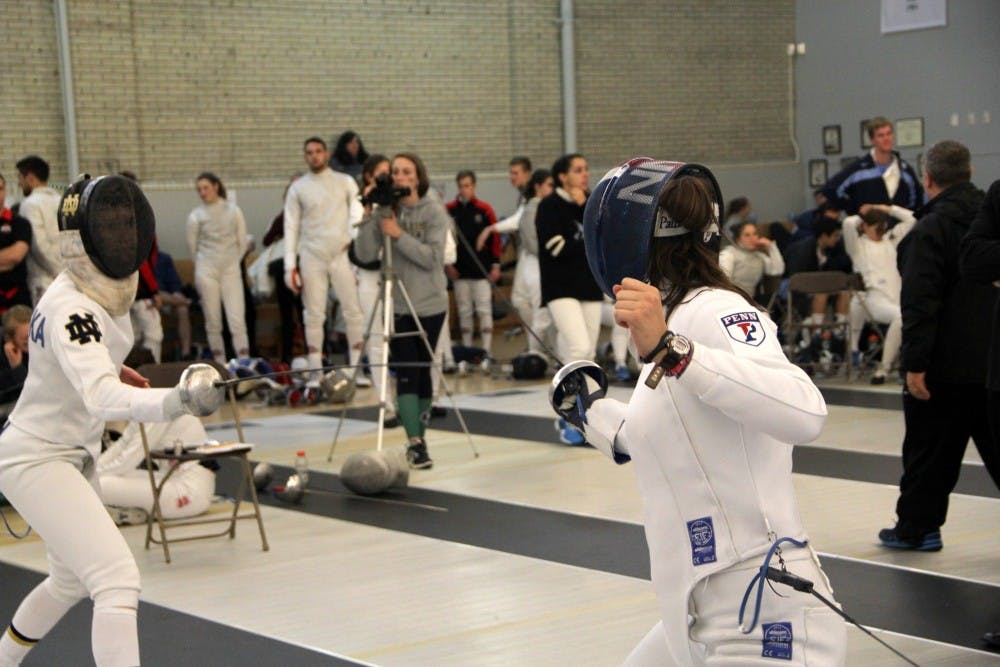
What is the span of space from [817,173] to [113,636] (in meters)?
15.2

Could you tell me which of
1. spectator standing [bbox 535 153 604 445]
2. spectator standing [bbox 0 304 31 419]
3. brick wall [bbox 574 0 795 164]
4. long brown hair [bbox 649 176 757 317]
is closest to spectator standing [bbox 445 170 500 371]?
spectator standing [bbox 535 153 604 445]

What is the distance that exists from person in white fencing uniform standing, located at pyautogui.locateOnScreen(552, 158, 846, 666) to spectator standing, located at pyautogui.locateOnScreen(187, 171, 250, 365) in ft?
30.3

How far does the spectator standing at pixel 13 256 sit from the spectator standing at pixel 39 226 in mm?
274

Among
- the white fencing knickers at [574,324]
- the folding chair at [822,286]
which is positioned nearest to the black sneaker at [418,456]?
the white fencing knickers at [574,324]

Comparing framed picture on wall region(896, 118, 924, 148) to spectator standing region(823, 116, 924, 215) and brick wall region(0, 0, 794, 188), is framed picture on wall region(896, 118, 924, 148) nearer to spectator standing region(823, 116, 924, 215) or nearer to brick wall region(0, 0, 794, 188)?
brick wall region(0, 0, 794, 188)

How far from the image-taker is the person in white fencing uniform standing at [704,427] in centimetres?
209

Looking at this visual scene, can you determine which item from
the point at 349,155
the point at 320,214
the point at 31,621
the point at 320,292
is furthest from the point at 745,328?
the point at 349,155

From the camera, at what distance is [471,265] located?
11.6 meters

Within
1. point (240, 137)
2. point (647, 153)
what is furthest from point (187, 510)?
point (647, 153)

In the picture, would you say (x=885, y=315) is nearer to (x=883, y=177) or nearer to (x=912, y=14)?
(x=883, y=177)

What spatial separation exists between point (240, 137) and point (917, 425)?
979cm

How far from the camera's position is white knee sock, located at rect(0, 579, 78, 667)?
355 centimetres

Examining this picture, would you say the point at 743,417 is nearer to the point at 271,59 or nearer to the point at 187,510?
the point at 187,510

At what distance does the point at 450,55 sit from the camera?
15.0 m
